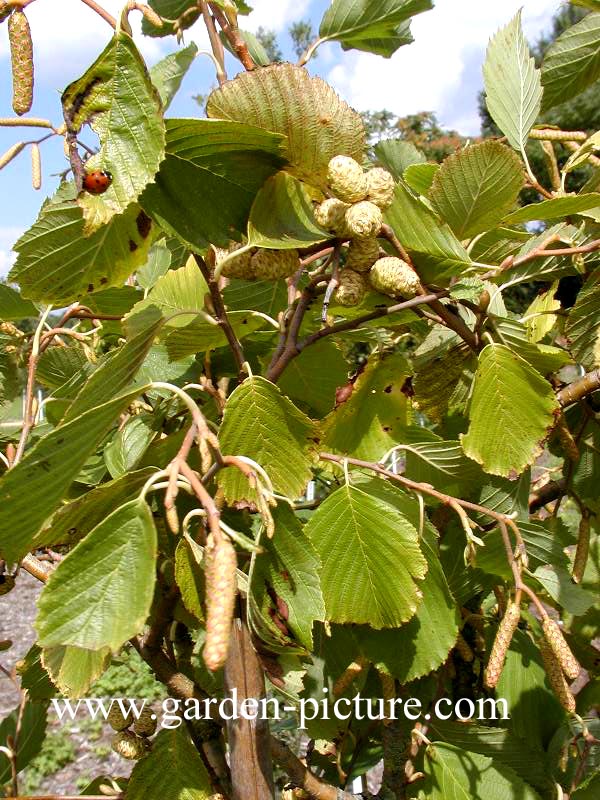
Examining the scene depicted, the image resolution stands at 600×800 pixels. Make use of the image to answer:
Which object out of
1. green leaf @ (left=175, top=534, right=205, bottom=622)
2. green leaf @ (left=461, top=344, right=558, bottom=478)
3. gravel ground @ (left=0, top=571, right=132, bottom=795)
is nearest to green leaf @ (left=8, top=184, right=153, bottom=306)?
green leaf @ (left=175, top=534, right=205, bottom=622)

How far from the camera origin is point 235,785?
65 centimetres

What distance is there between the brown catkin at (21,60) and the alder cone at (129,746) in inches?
26.4

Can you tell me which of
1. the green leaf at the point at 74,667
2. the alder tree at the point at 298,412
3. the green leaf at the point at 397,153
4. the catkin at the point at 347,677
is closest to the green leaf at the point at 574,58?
the alder tree at the point at 298,412

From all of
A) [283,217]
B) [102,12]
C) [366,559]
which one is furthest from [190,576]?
[102,12]

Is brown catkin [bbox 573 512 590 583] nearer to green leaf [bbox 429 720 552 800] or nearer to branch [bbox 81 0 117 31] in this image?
green leaf [bbox 429 720 552 800]

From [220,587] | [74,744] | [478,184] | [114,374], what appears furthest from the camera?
[74,744]

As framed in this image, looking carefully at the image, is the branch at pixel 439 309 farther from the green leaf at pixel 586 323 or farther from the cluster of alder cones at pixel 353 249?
the green leaf at pixel 586 323

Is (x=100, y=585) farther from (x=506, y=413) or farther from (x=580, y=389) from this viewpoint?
(x=580, y=389)

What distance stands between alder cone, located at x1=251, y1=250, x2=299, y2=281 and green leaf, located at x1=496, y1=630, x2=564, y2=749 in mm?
648

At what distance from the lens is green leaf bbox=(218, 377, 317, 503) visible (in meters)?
0.56

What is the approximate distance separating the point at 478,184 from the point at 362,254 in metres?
0.14

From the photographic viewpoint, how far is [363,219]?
21.3 inches

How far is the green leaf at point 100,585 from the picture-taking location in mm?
403

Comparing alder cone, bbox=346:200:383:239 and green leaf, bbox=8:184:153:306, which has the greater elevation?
green leaf, bbox=8:184:153:306
